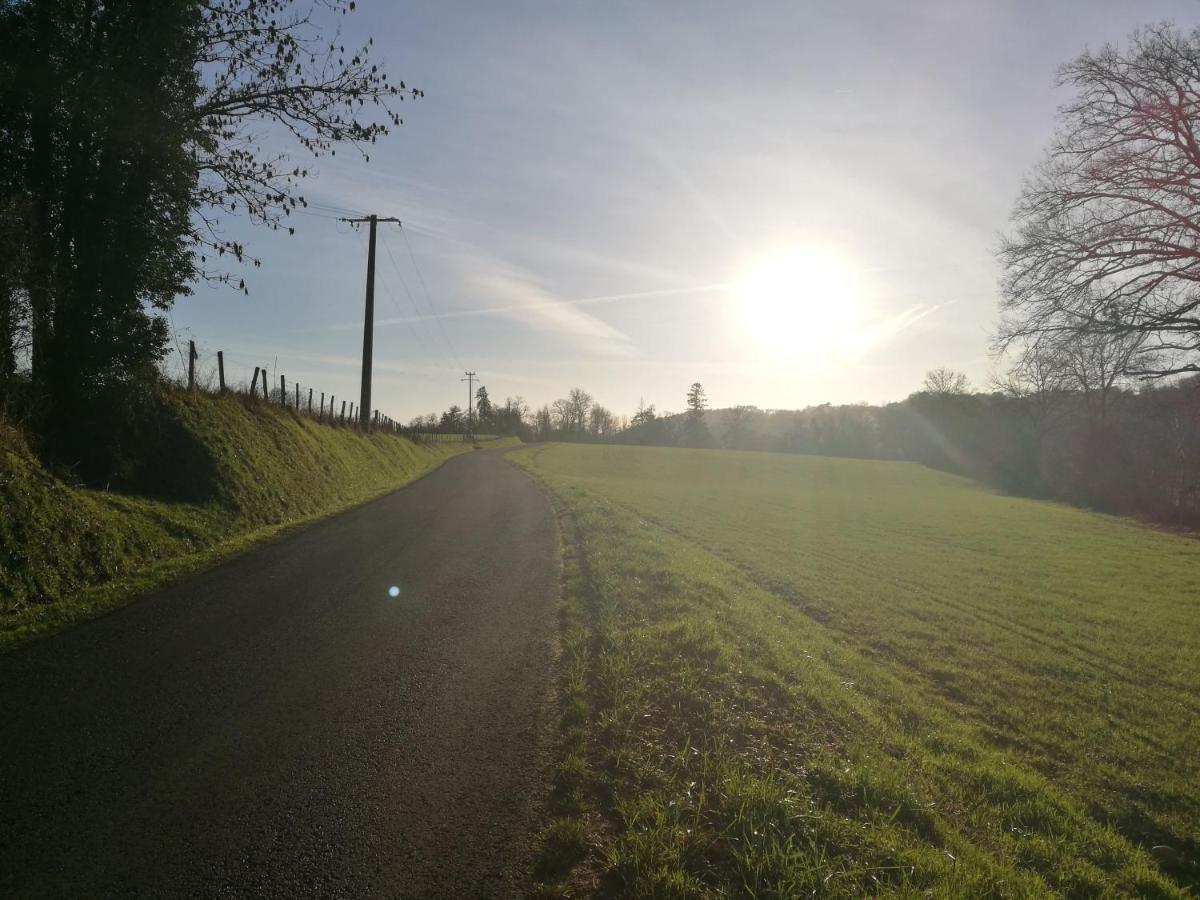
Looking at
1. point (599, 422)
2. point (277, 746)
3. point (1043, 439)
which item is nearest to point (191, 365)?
point (277, 746)

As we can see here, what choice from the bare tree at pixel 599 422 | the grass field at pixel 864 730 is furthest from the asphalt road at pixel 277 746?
the bare tree at pixel 599 422

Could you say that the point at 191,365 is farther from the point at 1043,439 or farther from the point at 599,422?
the point at 599,422

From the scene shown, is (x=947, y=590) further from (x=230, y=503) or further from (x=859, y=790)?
(x=230, y=503)

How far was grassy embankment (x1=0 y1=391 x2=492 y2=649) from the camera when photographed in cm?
759

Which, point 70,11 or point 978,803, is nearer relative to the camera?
point 978,803

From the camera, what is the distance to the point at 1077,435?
5353cm

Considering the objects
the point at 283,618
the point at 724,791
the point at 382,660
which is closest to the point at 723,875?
the point at 724,791

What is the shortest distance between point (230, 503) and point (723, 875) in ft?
43.8

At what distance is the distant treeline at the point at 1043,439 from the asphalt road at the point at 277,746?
1369cm

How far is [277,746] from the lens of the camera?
4551 mm

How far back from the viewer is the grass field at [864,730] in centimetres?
387

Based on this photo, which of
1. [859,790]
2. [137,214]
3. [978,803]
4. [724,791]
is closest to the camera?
[724,791]

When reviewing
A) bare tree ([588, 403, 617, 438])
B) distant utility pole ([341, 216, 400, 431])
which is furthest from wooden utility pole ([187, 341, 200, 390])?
bare tree ([588, 403, 617, 438])

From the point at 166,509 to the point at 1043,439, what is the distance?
2900 inches
